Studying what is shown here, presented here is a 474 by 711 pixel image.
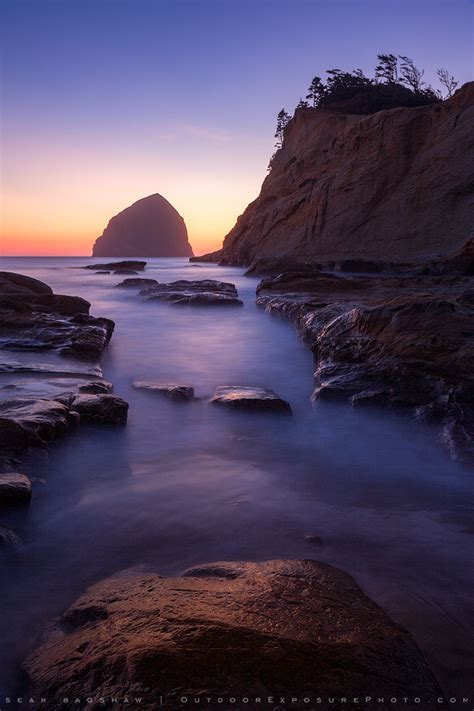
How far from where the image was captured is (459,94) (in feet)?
77.4

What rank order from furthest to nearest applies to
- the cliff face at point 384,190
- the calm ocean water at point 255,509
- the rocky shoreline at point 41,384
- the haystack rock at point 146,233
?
the haystack rock at point 146,233
the cliff face at point 384,190
the rocky shoreline at point 41,384
the calm ocean water at point 255,509

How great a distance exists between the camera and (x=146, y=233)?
14300cm

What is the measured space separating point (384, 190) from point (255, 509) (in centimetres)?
2495

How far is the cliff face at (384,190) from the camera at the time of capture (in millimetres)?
21688

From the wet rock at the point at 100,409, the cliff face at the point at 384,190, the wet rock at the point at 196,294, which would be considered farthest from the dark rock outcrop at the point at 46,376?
the cliff face at the point at 384,190

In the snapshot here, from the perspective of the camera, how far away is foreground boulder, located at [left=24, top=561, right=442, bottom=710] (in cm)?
128

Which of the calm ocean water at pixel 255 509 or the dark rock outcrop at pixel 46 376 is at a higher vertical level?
the dark rock outcrop at pixel 46 376

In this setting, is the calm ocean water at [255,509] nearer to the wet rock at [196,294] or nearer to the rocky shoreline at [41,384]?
the rocky shoreline at [41,384]

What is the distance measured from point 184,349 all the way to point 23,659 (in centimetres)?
598

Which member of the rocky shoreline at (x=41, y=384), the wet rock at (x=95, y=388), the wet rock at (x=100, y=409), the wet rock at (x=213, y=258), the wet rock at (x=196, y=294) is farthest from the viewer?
the wet rock at (x=213, y=258)

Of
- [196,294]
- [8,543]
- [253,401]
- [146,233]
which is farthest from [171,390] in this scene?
[146,233]

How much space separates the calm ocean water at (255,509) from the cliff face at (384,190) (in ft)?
63.0

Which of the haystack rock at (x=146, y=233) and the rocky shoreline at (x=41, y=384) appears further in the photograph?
the haystack rock at (x=146, y=233)

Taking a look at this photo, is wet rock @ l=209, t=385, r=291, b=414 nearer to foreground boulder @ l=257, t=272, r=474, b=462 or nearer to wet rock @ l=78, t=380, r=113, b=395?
foreground boulder @ l=257, t=272, r=474, b=462
